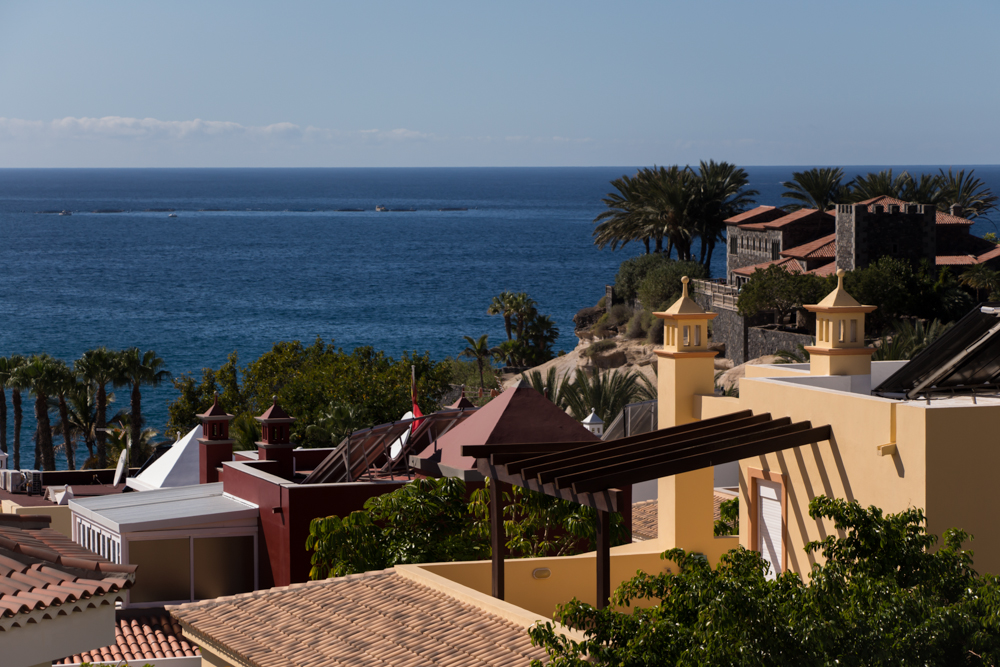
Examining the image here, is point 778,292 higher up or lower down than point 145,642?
higher up

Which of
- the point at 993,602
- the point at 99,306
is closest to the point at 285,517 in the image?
the point at 993,602

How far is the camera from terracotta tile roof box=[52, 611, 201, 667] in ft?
70.5

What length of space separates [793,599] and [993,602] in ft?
4.92

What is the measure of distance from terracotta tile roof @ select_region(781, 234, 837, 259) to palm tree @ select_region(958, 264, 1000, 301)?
31.3 ft

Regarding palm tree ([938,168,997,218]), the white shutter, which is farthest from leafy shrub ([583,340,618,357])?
the white shutter

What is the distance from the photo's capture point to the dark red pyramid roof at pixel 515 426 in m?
23.6

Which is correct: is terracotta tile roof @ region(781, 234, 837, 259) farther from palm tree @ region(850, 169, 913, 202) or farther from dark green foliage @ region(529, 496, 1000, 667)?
dark green foliage @ region(529, 496, 1000, 667)

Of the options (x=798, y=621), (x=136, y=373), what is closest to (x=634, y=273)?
(x=136, y=373)

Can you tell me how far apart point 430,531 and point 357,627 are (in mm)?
7599

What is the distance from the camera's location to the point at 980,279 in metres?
68.5

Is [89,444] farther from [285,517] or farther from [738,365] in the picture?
[285,517]

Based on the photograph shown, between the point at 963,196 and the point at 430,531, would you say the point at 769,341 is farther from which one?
the point at 430,531

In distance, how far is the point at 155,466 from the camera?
36.7m

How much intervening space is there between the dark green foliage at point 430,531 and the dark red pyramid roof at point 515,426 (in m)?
1.26
